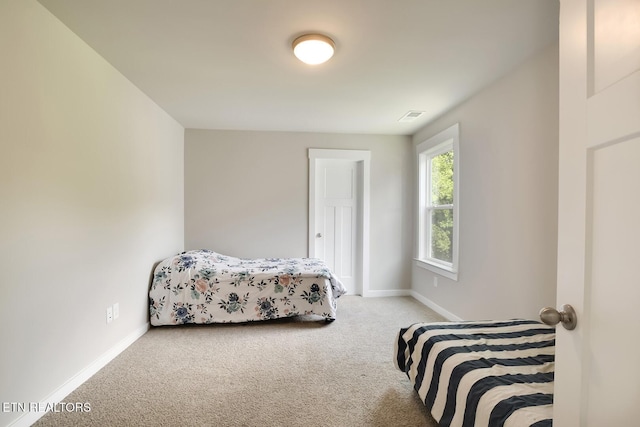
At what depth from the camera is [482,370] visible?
1.50 m

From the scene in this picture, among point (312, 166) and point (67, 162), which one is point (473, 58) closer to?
point (312, 166)

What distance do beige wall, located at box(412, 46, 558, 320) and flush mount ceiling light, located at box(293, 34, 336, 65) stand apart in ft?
4.98

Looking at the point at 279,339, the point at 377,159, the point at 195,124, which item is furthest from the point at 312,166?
the point at 279,339

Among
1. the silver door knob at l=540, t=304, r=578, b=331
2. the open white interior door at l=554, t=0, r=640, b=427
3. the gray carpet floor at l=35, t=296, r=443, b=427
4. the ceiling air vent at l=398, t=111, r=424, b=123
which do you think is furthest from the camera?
the ceiling air vent at l=398, t=111, r=424, b=123

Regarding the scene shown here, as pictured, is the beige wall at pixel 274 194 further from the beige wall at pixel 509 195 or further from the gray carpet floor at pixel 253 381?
the gray carpet floor at pixel 253 381

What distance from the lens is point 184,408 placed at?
1929 millimetres

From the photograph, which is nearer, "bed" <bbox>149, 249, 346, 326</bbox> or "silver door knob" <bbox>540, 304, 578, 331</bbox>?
"silver door knob" <bbox>540, 304, 578, 331</bbox>

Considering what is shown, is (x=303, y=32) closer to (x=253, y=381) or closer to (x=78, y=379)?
(x=253, y=381)

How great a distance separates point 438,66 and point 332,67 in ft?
2.73

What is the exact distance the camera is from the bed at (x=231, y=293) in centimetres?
329

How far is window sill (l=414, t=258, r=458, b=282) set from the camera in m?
3.43

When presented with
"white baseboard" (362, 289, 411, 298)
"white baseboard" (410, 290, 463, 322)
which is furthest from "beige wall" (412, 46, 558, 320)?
"white baseboard" (362, 289, 411, 298)

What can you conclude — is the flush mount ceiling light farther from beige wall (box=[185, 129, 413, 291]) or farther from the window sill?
the window sill

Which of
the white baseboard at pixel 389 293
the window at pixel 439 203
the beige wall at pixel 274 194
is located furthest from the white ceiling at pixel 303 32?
the white baseboard at pixel 389 293
